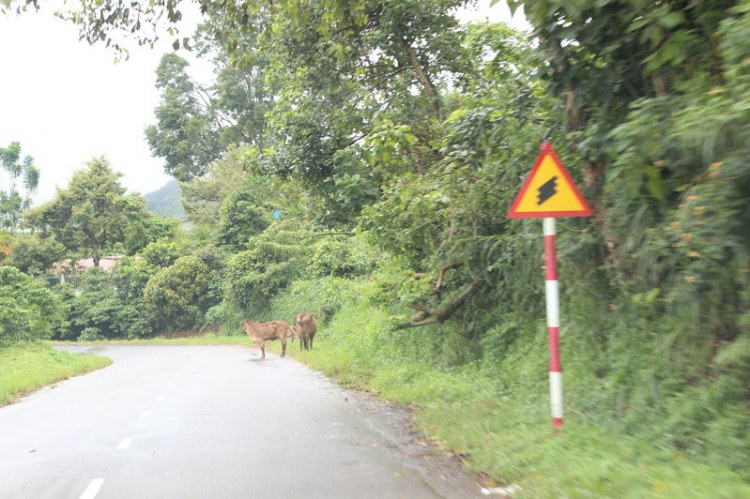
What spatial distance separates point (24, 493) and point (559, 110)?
252 inches

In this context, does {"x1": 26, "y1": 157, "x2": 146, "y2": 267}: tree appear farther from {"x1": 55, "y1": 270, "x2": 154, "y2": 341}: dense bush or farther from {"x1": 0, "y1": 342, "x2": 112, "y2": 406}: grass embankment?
{"x1": 0, "y1": 342, "x2": 112, "y2": 406}: grass embankment

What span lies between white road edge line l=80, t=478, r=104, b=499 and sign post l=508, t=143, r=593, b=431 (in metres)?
4.08

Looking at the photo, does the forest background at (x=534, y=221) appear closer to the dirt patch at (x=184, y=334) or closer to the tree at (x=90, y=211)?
the dirt patch at (x=184, y=334)

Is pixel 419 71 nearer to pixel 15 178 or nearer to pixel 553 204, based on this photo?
pixel 553 204

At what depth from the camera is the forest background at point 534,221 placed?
15.2 feet

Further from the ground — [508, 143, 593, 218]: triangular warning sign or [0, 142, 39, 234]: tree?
[0, 142, 39, 234]: tree

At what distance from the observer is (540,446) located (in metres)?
5.41

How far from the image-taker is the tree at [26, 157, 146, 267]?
4100 cm

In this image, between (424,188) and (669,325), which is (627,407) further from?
(424,188)

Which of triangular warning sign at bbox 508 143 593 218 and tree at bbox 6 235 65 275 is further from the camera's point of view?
tree at bbox 6 235 65 275

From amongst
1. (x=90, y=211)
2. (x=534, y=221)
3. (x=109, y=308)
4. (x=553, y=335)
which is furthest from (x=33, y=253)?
(x=553, y=335)

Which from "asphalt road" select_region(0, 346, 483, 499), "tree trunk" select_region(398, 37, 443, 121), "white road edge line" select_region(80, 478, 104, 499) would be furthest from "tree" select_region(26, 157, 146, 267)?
"white road edge line" select_region(80, 478, 104, 499)

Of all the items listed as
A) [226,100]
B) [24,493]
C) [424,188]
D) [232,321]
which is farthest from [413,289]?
[226,100]

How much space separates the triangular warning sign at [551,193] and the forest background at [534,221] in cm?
43
